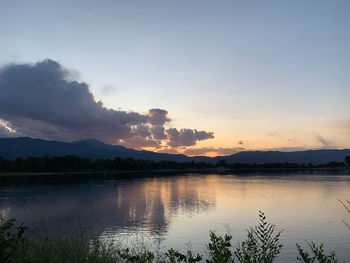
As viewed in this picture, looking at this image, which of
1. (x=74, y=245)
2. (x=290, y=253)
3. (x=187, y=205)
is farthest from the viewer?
(x=187, y=205)

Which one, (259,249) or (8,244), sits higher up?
(8,244)

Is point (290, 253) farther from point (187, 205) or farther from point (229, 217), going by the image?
point (187, 205)

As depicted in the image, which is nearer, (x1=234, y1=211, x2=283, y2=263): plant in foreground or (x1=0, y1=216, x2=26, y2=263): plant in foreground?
(x1=0, y1=216, x2=26, y2=263): plant in foreground

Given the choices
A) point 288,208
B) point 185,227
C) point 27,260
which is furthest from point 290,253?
point 288,208

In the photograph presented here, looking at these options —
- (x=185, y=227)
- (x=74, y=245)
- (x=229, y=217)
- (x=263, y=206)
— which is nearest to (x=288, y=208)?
(x=263, y=206)

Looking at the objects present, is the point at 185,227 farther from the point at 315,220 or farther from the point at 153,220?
the point at 315,220

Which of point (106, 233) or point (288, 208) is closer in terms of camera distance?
point (106, 233)

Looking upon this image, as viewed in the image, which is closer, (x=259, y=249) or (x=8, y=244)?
(x=8, y=244)

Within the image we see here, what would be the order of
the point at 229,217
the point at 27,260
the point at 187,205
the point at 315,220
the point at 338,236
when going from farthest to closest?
the point at 187,205 < the point at 229,217 < the point at 315,220 < the point at 338,236 < the point at 27,260

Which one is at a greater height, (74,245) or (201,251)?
(74,245)

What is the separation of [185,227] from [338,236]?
1513 cm

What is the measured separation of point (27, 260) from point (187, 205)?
135 ft

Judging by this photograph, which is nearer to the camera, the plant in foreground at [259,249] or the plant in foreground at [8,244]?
the plant in foreground at [8,244]

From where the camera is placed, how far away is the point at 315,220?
3619 cm
